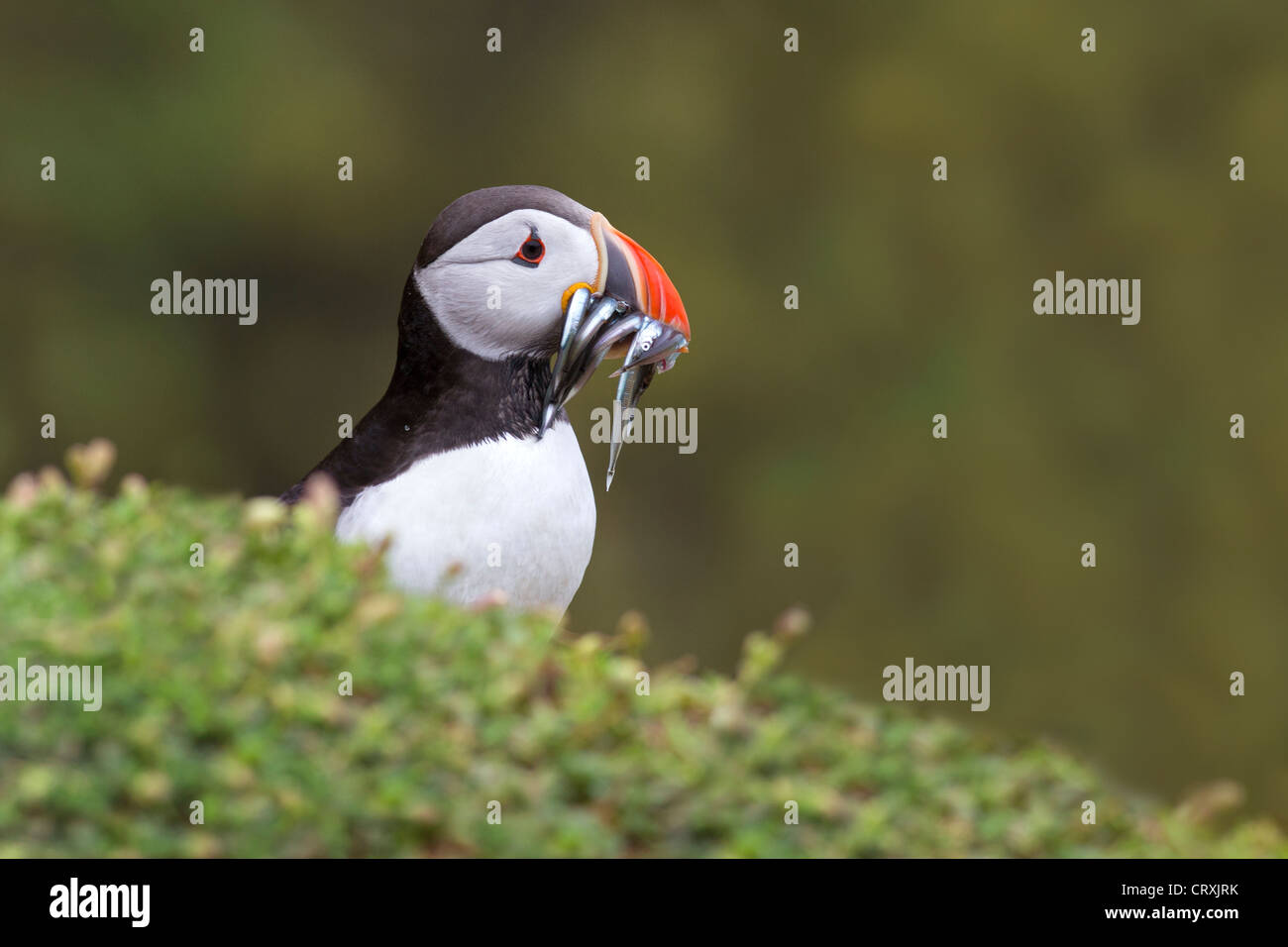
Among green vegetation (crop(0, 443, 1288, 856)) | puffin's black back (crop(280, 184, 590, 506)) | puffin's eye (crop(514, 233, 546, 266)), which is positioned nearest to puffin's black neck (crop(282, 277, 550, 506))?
puffin's black back (crop(280, 184, 590, 506))

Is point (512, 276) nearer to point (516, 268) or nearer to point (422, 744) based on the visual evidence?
point (516, 268)

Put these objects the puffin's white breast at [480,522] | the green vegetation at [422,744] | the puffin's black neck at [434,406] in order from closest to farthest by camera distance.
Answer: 1. the green vegetation at [422,744]
2. the puffin's white breast at [480,522]
3. the puffin's black neck at [434,406]

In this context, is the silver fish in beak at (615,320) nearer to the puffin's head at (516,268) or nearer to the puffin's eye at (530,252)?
the puffin's head at (516,268)

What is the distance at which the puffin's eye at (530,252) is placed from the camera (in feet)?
11.7

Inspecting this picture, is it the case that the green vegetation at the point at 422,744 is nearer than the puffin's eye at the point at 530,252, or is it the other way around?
the green vegetation at the point at 422,744

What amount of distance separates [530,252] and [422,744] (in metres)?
1.60

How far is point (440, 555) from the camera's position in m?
3.40

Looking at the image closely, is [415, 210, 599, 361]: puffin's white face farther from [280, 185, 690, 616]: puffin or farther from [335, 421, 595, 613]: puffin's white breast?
[335, 421, 595, 613]: puffin's white breast

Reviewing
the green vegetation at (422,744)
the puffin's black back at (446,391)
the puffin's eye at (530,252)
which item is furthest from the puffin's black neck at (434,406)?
the green vegetation at (422,744)

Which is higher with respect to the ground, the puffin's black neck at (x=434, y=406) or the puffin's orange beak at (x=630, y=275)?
the puffin's orange beak at (x=630, y=275)

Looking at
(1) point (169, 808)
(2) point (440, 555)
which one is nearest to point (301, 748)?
(1) point (169, 808)
